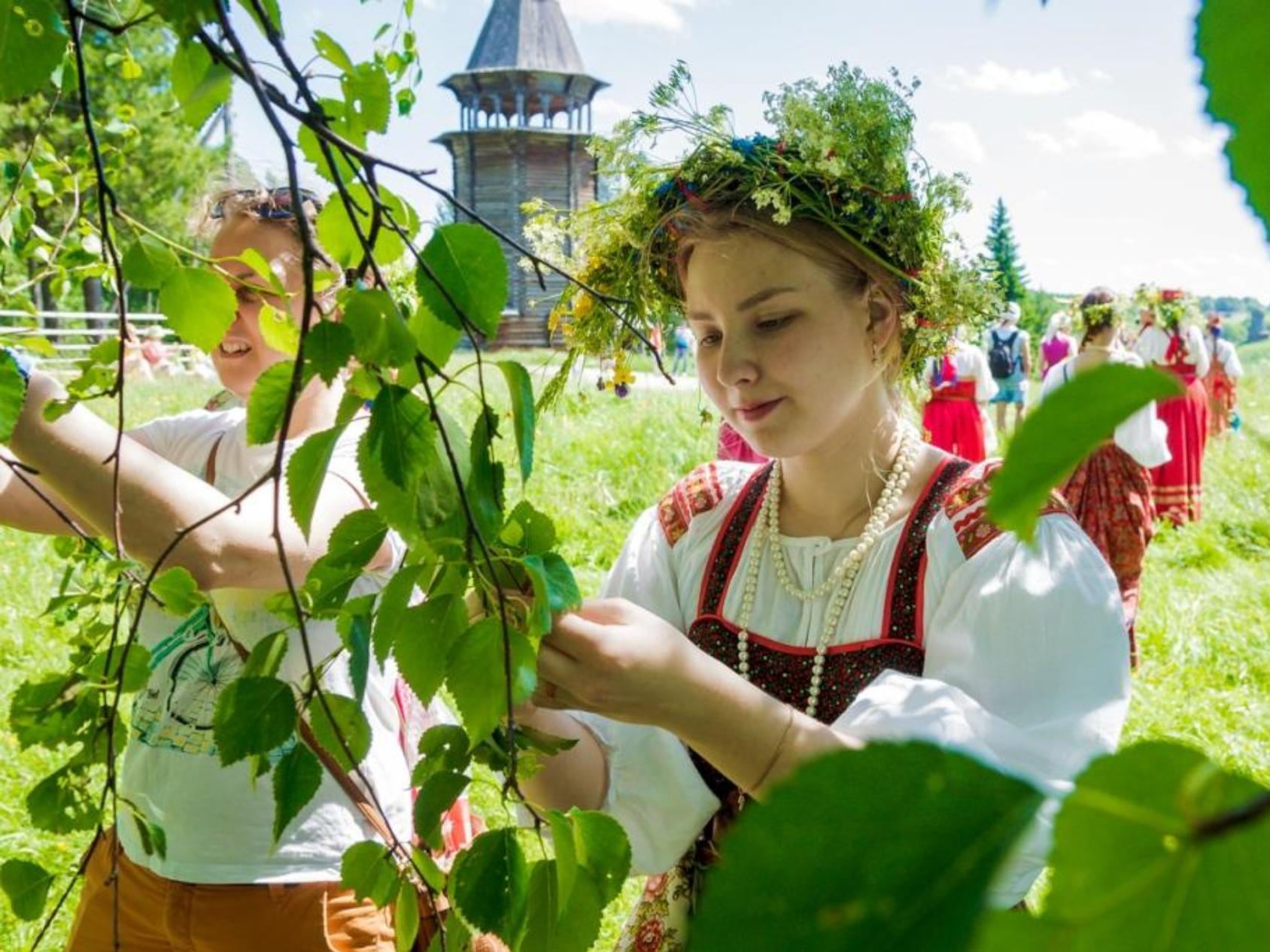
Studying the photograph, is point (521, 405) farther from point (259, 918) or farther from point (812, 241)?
point (259, 918)

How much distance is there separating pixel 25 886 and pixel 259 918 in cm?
96

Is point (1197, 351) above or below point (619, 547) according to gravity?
above

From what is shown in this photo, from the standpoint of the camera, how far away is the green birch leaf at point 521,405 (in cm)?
68

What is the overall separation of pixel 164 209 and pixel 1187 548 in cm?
2234

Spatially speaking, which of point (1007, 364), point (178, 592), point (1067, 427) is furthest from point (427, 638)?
point (1007, 364)

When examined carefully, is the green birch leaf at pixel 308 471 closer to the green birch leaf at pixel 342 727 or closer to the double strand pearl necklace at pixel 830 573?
the green birch leaf at pixel 342 727

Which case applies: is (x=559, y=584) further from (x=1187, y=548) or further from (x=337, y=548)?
(x=1187, y=548)

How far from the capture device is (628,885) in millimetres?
3412

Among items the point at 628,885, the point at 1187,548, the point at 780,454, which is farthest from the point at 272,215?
the point at 1187,548

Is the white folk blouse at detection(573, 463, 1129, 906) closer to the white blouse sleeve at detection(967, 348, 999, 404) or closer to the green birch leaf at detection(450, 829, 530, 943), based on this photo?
the green birch leaf at detection(450, 829, 530, 943)

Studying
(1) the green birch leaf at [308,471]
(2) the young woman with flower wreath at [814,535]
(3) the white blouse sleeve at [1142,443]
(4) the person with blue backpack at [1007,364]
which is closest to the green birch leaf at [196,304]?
(1) the green birch leaf at [308,471]

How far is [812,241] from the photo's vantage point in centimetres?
171

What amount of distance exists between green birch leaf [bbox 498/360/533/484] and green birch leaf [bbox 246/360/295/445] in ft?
0.43

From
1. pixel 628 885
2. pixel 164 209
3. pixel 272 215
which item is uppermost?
pixel 164 209
